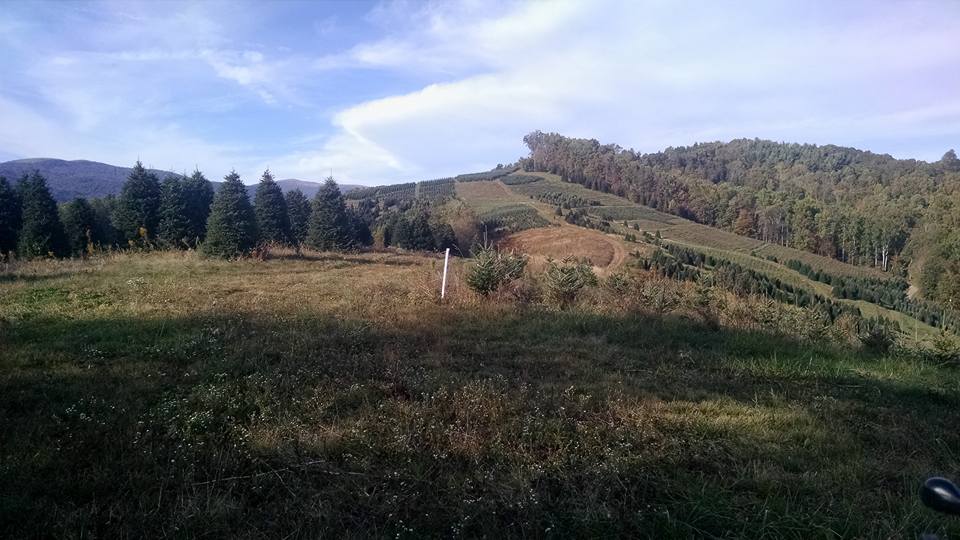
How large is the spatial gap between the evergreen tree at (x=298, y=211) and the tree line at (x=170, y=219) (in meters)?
3.61

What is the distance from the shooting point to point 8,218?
22078 mm

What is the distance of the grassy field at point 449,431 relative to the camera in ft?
8.54

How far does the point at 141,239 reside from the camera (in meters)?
20.0

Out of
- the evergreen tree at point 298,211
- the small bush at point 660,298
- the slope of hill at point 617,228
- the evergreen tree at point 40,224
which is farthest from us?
the slope of hill at point 617,228

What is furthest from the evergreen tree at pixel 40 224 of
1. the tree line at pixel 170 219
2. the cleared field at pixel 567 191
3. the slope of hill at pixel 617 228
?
the cleared field at pixel 567 191

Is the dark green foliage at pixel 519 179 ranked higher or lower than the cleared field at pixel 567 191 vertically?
higher

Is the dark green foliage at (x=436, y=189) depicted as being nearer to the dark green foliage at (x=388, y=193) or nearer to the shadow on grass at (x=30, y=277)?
the dark green foliage at (x=388, y=193)

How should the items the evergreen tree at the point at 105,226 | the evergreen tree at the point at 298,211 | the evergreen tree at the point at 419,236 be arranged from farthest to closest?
1. the evergreen tree at the point at 419,236
2. the evergreen tree at the point at 298,211
3. the evergreen tree at the point at 105,226

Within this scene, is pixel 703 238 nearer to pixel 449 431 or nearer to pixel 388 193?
pixel 388 193

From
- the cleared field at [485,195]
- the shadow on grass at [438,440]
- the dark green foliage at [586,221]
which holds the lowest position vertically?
the shadow on grass at [438,440]

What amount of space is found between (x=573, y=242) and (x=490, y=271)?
116 ft

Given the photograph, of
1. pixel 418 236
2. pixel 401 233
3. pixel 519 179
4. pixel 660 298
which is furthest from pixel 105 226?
pixel 519 179

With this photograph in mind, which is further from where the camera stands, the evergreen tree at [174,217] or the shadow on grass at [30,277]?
the evergreen tree at [174,217]

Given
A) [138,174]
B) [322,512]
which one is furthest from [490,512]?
[138,174]
